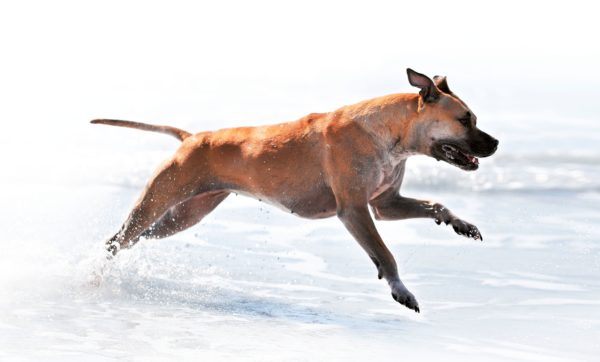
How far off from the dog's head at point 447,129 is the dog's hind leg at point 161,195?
1.58m

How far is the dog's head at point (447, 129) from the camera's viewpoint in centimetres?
555

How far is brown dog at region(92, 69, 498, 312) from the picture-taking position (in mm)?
5602

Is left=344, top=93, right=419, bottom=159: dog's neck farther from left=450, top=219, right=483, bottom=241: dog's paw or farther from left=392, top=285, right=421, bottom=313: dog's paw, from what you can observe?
left=392, top=285, right=421, bottom=313: dog's paw

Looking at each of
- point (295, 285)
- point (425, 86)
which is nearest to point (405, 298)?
point (425, 86)

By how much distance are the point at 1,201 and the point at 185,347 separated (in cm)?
570

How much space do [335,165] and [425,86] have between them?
0.70 metres

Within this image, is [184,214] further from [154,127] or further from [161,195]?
[154,127]

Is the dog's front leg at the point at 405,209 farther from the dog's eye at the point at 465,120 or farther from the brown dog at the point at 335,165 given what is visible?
the dog's eye at the point at 465,120

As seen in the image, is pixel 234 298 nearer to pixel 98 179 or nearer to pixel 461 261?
pixel 461 261

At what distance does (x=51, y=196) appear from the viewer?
10680 millimetres

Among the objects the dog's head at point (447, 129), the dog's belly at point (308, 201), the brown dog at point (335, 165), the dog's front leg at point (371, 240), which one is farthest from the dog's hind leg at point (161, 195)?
the dog's head at point (447, 129)

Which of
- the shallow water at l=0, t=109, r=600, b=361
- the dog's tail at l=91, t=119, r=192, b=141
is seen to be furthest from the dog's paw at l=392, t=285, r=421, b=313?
the dog's tail at l=91, t=119, r=192, b=141

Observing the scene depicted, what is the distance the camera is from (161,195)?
21.1 ft

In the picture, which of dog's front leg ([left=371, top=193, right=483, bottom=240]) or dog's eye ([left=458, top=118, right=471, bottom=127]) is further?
dog's front leg ([left=371, top=193, right=483, bottom=240])
